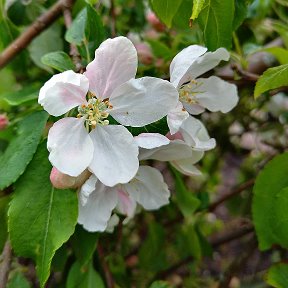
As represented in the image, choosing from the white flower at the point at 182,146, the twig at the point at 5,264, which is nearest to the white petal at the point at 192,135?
the white flower at the point at 182,146

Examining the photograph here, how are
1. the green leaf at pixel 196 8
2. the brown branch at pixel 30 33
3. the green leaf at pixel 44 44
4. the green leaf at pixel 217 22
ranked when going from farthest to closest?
the green leaf at pixel 44 44 < the brown branch at pixel 30 33 < the green leaf at pixel 217 22 < the green leaf at pixel 196 8

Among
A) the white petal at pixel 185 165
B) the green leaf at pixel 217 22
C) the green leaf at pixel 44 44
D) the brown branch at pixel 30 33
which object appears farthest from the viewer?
the green leaf at pixel 44 44

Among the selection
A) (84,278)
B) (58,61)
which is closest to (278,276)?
(84,278)

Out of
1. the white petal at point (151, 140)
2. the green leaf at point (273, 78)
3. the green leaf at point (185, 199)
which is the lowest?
→ the green leaf at point (185, 199)

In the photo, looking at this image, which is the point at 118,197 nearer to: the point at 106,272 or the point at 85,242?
the point at 85,242

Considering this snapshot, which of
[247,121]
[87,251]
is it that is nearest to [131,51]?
[87,251]

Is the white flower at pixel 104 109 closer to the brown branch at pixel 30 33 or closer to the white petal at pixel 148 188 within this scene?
the white petal at pixel 148 188

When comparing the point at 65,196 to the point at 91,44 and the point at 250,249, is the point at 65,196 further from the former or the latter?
the point at 250,249
